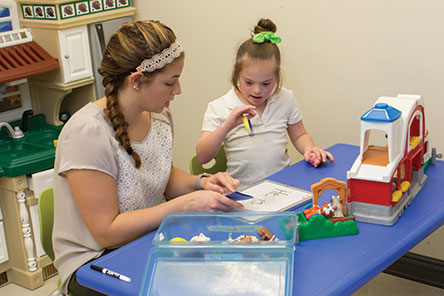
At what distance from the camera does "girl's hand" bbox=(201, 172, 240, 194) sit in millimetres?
1740

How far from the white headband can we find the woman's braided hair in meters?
0.01

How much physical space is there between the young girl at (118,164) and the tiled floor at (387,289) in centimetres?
105

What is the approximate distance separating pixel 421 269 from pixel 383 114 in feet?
4.00

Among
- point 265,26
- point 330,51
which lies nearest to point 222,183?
point 265,26

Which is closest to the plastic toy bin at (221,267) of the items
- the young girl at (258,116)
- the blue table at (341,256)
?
the blue table at (341,256)

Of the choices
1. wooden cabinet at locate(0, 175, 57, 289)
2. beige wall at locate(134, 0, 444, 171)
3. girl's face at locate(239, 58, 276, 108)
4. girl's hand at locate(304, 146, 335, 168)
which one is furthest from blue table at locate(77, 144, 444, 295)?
wooden cabinet at locate(0, 175, 57, 289)

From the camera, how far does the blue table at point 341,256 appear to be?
133 centimetres

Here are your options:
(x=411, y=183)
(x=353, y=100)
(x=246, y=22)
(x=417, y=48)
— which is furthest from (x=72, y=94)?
(x=411, y=183)

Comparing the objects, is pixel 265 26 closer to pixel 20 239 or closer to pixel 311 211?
pixel 311 211

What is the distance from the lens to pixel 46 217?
71.4 inches

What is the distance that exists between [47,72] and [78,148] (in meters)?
1.44

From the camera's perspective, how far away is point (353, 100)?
2598 mm

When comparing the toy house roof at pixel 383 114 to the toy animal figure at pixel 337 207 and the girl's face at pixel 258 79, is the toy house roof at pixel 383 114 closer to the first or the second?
the toy animal figure at pixel 337 207

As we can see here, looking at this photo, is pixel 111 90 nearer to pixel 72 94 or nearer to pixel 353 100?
pixel 353 100
